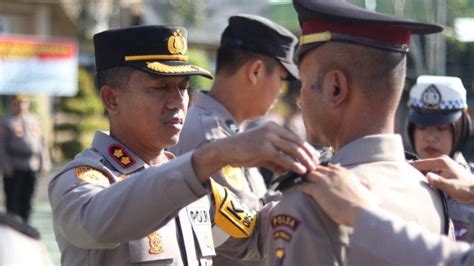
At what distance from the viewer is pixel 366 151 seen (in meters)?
2.53

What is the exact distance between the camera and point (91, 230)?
252 centimetres

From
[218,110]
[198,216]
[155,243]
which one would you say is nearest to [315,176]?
[155,243]

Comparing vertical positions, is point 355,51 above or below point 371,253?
above

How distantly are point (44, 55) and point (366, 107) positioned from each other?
22039 mm

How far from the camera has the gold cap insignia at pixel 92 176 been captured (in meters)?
2.86

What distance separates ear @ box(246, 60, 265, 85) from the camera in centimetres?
508

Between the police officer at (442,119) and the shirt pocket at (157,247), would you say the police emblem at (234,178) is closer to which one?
the police officer at (442,119)

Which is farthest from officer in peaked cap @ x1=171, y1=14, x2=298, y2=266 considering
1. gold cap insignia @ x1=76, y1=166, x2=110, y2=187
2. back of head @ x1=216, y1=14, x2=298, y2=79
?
gold cap insignia @ x1=76, y1=166, x2=110, y2=187

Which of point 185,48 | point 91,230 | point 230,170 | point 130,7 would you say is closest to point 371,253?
point 91,230

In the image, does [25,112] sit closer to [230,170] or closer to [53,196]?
[230,170]

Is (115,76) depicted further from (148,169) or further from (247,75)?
(247,75)

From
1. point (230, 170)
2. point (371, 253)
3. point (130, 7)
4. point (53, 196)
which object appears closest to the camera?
point (371, 253)

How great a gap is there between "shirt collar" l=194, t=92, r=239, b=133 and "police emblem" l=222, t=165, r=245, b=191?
0.36 metres

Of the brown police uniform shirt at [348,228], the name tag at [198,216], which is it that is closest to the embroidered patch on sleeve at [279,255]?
the brown police uniform shirt at [348,228]
